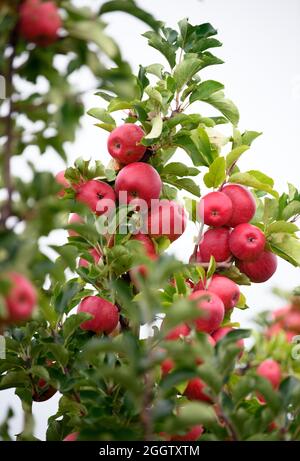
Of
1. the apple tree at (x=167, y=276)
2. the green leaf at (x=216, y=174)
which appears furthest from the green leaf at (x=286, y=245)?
the green leaf at (x=216, y=174)

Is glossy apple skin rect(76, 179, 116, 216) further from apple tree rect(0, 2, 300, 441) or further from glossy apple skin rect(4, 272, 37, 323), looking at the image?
glossy apple skin rect(4, 272, 37, 323)

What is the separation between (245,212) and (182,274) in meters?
0.28

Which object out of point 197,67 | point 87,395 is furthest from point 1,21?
point 197,67

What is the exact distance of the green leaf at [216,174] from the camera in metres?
1.97

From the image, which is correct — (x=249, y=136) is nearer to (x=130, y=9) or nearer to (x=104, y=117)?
(x=104, y=117)

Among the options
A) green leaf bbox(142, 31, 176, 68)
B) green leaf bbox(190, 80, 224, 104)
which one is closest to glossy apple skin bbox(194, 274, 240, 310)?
green leaf bbox(190, 80, 224, 104)

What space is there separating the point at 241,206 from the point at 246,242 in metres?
A: 0.13

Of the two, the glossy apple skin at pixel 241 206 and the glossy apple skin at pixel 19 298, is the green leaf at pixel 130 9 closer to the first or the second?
the glossy apple skin at pixel 19 298

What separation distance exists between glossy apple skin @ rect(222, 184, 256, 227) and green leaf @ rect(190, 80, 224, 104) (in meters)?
0.34

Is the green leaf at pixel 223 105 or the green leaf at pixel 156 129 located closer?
the green leaf at pixel 156 129

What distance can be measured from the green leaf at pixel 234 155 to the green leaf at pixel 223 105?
21 centimetres

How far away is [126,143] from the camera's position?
1.99m

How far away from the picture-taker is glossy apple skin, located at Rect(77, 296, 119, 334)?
1.82m
